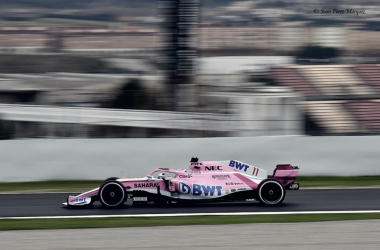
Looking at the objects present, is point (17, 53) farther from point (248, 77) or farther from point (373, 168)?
point (373, 168)

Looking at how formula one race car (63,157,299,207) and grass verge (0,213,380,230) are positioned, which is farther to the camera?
formula one race car (63,157,299,207)

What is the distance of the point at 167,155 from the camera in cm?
1416

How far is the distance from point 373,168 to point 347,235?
8082mm

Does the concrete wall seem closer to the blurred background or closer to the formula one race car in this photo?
the blurred background

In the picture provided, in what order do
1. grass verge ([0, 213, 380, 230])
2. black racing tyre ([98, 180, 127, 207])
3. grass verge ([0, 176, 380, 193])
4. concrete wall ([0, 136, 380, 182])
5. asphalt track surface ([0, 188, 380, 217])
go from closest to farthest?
grass verge ([0, 213, 380, 230]), asphalt track surface ([0, 188, 380, 217]), black racing tyre ([98, 180, 127, 207]), grass verge ([0, 176, 380, 193]), concrete wall ([0, 136, 380, 182])

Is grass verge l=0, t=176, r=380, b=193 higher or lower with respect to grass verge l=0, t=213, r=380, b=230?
lower

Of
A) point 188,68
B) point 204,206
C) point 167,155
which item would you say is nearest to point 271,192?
point 204,206

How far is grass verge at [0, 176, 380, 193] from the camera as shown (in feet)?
42.0

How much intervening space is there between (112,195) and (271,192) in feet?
9.54

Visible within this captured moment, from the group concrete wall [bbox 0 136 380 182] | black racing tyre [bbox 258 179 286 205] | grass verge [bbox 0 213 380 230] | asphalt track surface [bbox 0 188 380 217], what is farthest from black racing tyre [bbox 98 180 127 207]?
concrete wall [bbox 0 136 380 182]

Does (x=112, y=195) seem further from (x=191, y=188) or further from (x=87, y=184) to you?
(x=87, y=184)

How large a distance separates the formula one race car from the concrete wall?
454cm

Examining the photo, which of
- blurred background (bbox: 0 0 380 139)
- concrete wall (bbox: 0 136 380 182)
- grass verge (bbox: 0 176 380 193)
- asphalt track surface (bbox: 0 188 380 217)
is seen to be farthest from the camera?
blurred background (bbox: 0 0 380 139)

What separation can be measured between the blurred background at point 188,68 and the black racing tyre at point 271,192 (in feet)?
17.0
